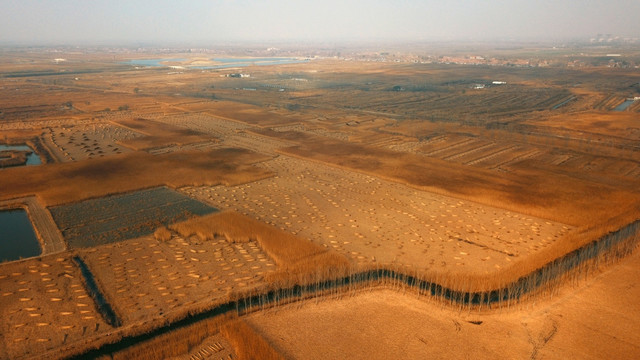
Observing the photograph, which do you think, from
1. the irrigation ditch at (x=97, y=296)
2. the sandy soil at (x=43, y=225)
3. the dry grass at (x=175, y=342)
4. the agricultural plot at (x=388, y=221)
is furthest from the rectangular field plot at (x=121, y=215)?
the dry grass at (x=175, y=342)

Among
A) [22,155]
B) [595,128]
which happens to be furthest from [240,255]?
[595,128]

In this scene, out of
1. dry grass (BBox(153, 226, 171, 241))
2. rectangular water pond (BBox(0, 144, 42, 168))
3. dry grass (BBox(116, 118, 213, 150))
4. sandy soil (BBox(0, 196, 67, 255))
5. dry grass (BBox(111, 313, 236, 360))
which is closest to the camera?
dry grass (BBox(111, 313, 236, 360))

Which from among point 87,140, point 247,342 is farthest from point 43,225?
point 87,140

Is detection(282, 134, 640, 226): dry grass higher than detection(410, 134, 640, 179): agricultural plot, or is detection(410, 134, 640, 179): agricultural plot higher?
detection(410, 134, 640, 179): agricultural plot

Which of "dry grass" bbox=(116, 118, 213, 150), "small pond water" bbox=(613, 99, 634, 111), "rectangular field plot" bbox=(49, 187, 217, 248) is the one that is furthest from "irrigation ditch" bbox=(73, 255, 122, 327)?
"small pond water" bbox=(613, 99, 634, 111)

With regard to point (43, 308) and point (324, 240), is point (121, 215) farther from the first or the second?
point (324, 240)

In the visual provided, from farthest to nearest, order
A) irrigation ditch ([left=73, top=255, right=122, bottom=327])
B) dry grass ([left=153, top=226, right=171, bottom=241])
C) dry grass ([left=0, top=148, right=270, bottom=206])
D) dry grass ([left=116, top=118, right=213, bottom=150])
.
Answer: dry grass ([left=116, top=118, right=213, bottom=150]) → dry grass ([left=0, top=148, right=270, bottom=206]) → dry grass ([left=153, top=226, right=171, bottom=241]) → irrigation ditch ([left=73, top=255, right=122, bottom=327])

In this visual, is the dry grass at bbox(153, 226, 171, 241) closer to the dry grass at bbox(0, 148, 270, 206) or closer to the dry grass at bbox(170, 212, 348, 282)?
the dry grass at bbox(170, 212, 348, 282)

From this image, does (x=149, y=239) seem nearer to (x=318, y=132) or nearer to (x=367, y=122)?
(x=318, y=132)
